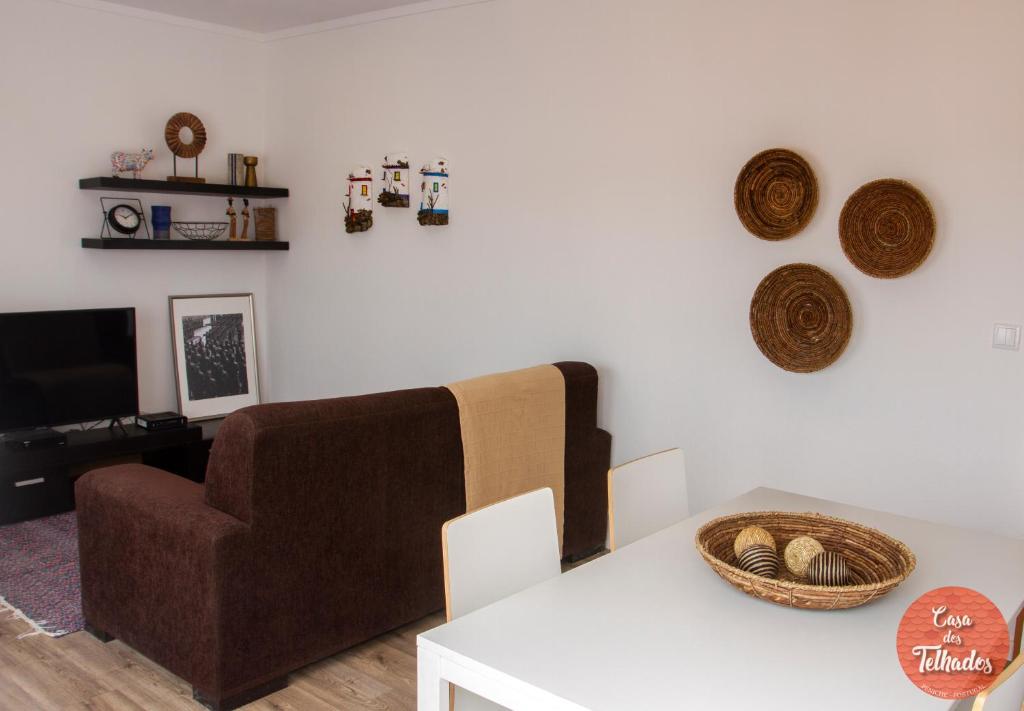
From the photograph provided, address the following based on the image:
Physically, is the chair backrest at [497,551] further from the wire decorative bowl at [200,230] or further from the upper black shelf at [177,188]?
the wire decorative bowl at [200,230]

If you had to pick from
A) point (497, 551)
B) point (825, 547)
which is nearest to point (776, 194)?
point (825, 547)

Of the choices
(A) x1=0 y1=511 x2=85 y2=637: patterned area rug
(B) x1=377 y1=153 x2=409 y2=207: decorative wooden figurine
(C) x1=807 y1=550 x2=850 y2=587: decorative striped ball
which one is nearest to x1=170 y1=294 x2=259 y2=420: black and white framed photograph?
(A) x1=0 y1=511 x2=85 y2=637: patterned area rug

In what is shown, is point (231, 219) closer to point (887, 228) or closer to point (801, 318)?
point (801, 318)

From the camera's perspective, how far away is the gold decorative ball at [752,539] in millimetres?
2049

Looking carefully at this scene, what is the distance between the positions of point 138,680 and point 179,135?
11.4 ft

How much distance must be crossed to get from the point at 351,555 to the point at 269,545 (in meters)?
0.34

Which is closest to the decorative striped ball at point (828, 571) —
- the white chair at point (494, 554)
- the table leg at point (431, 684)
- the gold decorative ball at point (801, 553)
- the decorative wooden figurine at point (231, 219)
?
the gold decorative ball at point (801, 553)

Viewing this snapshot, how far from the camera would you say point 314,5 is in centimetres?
505

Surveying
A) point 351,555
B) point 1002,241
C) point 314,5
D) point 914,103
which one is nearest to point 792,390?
point 1002,241

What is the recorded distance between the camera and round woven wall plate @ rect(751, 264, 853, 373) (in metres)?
3.51

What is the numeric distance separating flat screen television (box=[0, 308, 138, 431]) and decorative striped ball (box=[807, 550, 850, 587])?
4.22 meters

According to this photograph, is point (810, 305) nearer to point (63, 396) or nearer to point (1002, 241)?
point (1002, 241)

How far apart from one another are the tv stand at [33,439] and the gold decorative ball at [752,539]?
3.87m

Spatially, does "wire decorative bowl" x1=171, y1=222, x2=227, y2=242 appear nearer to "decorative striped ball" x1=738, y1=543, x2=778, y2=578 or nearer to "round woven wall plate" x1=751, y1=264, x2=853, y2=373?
"round woven wall plate" x1=751, y1=264, x2=853, y2=373
